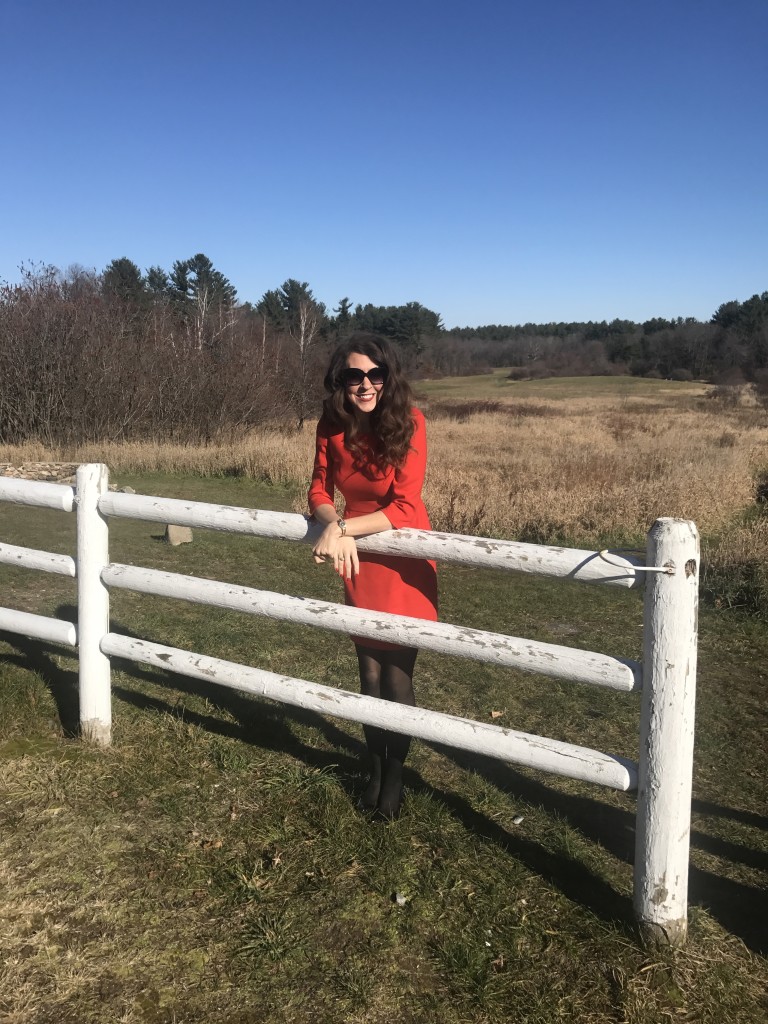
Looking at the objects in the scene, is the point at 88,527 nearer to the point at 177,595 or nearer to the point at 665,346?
the point at 177,595

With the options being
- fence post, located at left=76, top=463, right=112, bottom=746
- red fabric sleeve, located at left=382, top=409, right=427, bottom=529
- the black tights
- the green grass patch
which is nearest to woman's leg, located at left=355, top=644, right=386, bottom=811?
the black tights

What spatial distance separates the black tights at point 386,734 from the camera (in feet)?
Result: 10.6

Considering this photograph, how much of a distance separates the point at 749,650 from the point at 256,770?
13.2 ft

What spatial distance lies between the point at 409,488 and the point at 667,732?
1.20m

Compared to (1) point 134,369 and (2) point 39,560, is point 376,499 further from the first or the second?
(1) point 134,369

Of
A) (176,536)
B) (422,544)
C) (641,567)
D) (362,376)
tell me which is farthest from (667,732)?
(176,536)

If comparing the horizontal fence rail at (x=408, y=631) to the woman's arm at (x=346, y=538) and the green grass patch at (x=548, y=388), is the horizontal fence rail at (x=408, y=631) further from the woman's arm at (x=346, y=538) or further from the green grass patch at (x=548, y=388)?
the green grass patch at (x=548, y=388)

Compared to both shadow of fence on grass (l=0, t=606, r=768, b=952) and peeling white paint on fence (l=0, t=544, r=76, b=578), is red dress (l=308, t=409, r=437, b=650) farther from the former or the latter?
peeling white paint on fence (l=0, t=544, r=76, b=578)

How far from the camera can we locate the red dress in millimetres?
3035

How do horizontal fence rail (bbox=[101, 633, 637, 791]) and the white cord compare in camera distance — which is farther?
horizontal fence rail (bbox=[101, 633, 637, 791])

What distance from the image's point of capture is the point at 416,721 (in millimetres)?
2879

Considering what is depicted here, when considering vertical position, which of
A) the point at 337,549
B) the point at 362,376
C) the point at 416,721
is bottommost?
the point at 416,721

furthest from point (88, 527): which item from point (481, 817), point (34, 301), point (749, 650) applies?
point (34, 301)

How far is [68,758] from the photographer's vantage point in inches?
144
